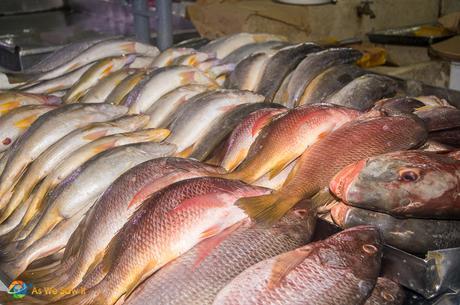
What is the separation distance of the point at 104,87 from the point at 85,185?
1207 millimetres

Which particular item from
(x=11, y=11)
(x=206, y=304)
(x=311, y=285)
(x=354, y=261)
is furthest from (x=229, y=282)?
(x=11, y=11)

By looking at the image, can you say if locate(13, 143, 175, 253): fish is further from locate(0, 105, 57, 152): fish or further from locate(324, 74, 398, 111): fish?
locate(324, 74, 398, 111): fish

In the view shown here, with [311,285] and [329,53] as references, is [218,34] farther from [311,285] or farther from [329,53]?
[311,285]

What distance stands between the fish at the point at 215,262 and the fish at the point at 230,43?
213 cm

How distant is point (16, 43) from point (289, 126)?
4.06m

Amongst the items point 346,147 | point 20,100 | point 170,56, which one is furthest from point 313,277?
point 20,100

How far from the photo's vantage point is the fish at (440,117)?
210cm

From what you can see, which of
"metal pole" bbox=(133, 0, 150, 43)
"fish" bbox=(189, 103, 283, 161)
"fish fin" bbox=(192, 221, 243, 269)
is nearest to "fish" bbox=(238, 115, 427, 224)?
"fish fin" bbox=(192, 221, 243, 269)

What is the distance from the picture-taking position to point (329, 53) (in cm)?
294

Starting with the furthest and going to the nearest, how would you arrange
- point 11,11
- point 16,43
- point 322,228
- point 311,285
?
point 11,11
point 16,43
point 322,228
point 311,285

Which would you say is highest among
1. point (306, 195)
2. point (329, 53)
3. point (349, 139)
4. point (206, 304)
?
point (329, 53)

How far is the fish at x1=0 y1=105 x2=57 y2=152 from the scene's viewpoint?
298 cm

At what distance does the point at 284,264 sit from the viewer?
5.08 ft

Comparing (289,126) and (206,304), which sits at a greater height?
(289,126)
